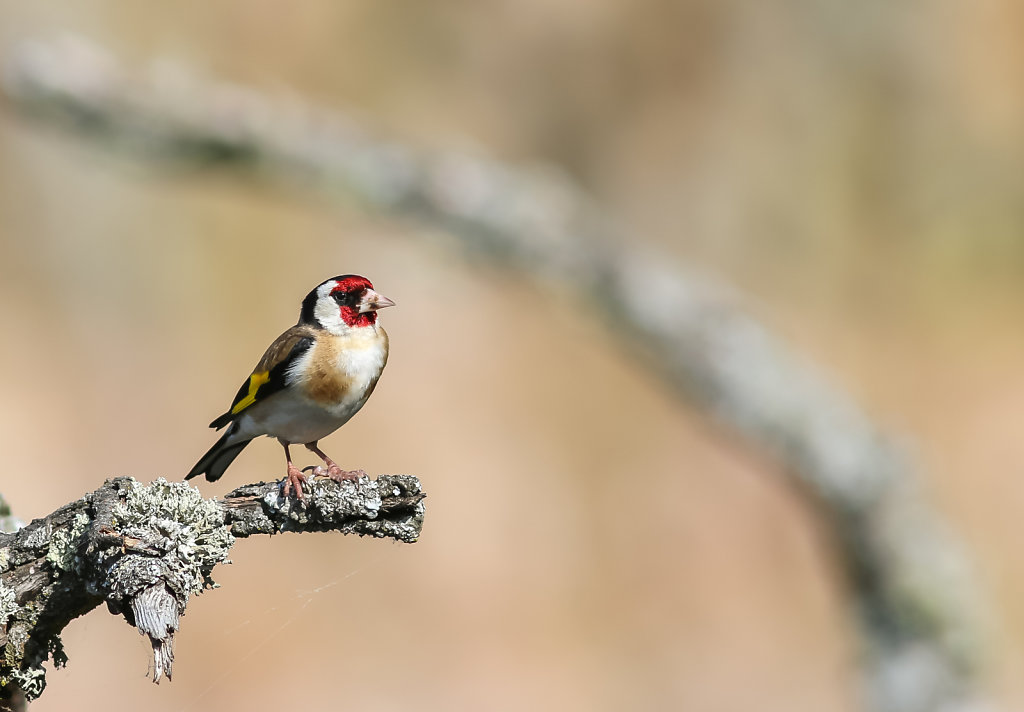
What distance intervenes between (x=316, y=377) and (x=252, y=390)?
29 centimetres

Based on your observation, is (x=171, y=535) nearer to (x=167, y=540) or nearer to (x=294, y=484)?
(x=167, y=540)

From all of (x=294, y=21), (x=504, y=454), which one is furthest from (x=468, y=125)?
(x=504, y=454)

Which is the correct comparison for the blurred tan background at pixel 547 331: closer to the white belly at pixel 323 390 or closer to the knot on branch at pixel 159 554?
the white belly at pixel 323 390

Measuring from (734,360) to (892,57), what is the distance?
9.22 m

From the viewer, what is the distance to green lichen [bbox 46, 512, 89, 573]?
2.44 metres

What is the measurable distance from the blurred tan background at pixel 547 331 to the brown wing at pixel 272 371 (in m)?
6.59

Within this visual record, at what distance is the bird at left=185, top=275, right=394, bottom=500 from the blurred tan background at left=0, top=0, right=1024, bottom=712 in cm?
656

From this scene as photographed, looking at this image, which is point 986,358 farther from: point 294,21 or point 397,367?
point 294,21

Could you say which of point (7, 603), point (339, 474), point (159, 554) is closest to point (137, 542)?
point (159, 554)

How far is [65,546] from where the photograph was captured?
96.8 inches

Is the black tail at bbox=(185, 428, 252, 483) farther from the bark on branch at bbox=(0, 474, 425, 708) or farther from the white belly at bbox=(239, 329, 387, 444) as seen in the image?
the bark on branch at bbox=(0, 474, 425, 708)

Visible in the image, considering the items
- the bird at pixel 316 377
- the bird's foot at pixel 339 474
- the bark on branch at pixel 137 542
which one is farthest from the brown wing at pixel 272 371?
the bark on branch at pixel 137 542

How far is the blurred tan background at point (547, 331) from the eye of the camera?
1173 centimetres

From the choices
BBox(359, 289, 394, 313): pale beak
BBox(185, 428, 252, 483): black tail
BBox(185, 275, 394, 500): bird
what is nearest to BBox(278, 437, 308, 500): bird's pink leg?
BBox(185, 275, 394, 500): bird
